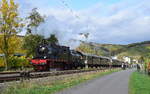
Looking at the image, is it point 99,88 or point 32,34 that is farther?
point 32,34

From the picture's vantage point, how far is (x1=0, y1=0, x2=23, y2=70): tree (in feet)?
159

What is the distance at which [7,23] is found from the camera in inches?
1903

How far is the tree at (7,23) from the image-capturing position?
4834 centimetres

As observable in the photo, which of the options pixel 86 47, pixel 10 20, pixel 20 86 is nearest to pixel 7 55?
pixel 10 20

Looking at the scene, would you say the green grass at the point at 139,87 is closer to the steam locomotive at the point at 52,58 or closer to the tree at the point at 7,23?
the steam locomotive at the point at 52,58

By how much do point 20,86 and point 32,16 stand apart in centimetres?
4202

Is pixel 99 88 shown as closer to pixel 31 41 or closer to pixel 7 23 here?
pixel 7 23

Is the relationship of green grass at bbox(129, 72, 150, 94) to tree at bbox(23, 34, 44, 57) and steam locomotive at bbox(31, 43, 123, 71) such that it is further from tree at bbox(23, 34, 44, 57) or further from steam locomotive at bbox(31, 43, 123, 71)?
tree at bbox(23, 34, 44, 57)

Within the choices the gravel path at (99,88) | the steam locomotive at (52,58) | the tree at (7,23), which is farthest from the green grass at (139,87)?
the tree at (7,23)

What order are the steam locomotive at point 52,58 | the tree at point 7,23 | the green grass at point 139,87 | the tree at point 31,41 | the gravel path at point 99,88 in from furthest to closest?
1. the tree at point 31,41
2. the tree at point 7,23
3. the steam locomotive at point 52,58
4. the green grass at point 139,87
5. the gravel path at point 99,88

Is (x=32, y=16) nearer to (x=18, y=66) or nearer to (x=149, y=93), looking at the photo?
(x=18, y=66)

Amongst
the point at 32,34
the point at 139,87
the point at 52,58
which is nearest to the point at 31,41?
the point at 32,34

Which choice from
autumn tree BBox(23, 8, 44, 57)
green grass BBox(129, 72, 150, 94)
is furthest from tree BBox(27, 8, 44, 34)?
green grass BBox(129, 72, 150, 94)

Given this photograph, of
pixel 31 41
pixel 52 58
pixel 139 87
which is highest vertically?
Answer: pixel 31 41
